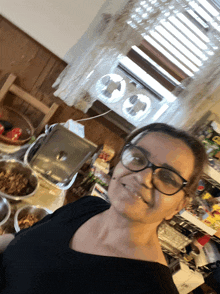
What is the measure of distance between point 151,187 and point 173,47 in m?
1.55

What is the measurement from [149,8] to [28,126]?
4.33ft

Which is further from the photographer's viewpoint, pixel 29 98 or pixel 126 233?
pixel 29 98

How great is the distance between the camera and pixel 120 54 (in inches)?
67.2

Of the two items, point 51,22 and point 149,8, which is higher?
point 149,8

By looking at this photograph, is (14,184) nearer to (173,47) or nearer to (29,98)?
(29,98)

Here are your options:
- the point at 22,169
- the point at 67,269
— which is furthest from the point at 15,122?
the point at 67,269

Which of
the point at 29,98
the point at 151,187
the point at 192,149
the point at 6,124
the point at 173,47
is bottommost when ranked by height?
the point at 6,124

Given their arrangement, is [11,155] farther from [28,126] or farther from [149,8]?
[149,8]

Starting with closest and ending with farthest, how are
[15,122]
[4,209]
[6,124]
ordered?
[4,209]
[6,124]
[15,122]

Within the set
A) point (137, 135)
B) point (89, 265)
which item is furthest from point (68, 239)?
point (137, 135)

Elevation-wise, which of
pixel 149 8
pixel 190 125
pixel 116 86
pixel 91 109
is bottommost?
pixel 91 109

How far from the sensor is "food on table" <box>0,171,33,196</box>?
135 cm

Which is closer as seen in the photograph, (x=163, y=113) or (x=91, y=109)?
(x=163, y=113)

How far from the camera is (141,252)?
610 millimetres
